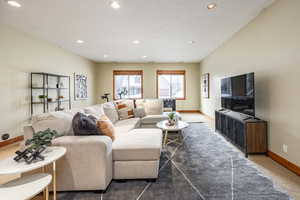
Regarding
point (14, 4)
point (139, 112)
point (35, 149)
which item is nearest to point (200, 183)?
point (35, 149)

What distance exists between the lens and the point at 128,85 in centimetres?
764

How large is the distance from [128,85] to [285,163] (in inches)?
258

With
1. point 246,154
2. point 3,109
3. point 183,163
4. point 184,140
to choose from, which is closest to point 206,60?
point 184,140

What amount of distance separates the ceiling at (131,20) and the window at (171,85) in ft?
10.6

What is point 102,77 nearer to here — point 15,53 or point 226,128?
point 15,53

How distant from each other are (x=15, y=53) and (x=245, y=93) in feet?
16.7

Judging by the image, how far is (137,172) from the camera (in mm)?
1805

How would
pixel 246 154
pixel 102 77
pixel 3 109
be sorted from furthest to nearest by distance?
pixel 102 77, pixel 3 109, pixel 246 154

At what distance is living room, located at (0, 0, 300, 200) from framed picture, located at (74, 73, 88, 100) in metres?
0.48

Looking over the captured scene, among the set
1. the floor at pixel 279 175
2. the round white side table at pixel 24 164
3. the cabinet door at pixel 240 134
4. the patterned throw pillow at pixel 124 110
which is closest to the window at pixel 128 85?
the patterned throw pillow at pixel 124 110

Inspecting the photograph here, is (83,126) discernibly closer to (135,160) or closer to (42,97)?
(135,160)

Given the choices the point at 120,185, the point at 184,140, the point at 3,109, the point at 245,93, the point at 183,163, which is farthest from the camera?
the point at 184,140

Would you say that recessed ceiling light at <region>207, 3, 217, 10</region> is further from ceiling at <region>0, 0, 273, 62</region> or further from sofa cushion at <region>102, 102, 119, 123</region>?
sofa cushion at <region>102, 102, 119, 123</region>

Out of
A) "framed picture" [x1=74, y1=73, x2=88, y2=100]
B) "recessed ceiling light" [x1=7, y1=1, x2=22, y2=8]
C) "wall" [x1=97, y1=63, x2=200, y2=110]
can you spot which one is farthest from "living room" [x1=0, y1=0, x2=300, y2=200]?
"wall" [x1=97, y1=63, x2=200, y2=110]
